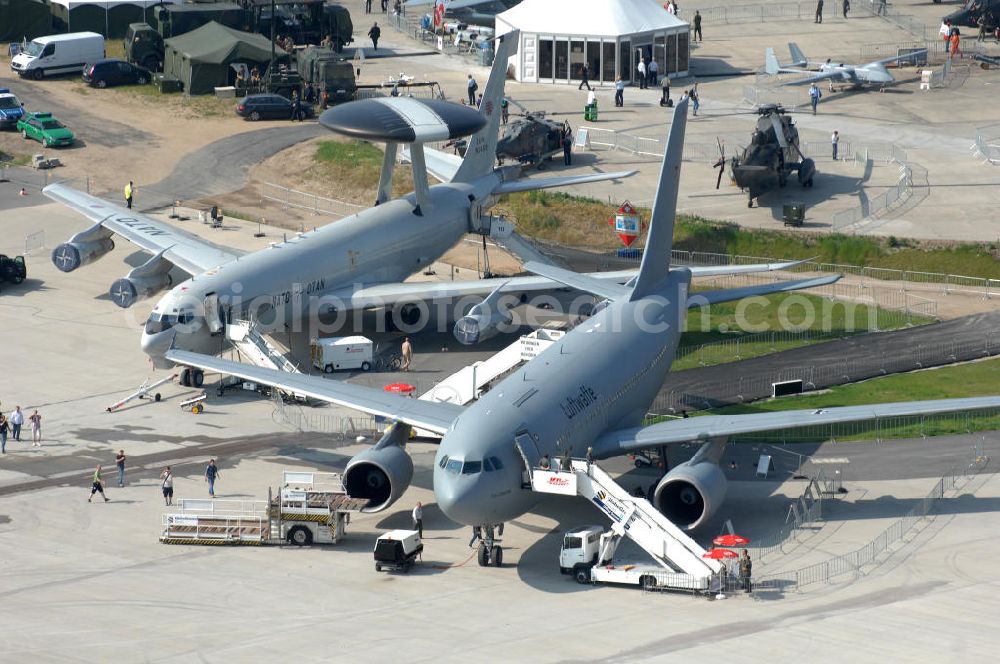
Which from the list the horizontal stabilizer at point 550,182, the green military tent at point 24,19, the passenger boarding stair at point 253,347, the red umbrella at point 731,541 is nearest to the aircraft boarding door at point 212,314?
the passenger boarding stair at point 253,347

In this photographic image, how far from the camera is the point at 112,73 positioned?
13725 centimetres

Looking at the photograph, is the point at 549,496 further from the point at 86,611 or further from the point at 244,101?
the point at 244,101

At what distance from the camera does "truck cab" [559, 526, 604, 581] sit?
2136 inches

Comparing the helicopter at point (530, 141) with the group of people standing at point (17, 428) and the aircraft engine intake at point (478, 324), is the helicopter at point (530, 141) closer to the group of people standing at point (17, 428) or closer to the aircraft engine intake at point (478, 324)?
the aircraft engine intake at point (478, 324)

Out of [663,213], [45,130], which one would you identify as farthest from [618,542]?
[45,130]

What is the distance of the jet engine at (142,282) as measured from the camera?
268 ft

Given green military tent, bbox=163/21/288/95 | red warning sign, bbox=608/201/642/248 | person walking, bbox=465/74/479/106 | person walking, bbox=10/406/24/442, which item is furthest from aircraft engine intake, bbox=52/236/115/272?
green military tent, bbox=163/21/288/95

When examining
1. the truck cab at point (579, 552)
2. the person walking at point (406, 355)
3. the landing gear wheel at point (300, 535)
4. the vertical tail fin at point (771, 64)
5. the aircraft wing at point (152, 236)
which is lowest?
the person walking at point (406, 355)

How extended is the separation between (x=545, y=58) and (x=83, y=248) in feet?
184

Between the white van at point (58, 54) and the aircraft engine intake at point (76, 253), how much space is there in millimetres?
56461

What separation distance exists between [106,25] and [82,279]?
6056 cm

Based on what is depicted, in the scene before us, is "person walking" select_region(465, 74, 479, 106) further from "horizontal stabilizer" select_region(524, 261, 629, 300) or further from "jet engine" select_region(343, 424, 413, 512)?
"jet engine" select_region(343, 424, 413, 512)

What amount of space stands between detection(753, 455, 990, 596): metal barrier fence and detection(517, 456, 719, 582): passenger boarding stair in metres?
2.52

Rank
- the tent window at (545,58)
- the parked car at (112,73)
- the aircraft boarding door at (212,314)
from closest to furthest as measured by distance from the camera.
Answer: the aircraft boarding door at (212,314)
the tent window at (545,58)
the parked car at (112,73)
